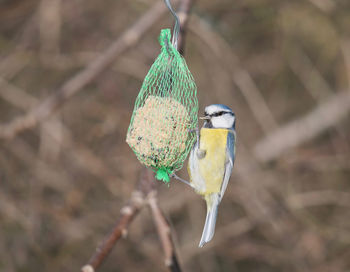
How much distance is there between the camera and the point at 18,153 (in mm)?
3758

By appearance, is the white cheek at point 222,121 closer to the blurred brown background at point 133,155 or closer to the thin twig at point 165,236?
the thin twig at point 165,236

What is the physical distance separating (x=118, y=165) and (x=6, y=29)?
1844 millimetres

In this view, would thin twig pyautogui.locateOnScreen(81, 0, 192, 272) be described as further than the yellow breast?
No

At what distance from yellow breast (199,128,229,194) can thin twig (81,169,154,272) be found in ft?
1.18

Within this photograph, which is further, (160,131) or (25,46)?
(25,46)

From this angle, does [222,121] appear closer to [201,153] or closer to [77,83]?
[201,153]

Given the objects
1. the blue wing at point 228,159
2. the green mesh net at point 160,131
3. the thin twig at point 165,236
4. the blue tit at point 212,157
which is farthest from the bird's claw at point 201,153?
the thin twig at point 165,236

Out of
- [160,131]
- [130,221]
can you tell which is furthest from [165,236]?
[160,131]

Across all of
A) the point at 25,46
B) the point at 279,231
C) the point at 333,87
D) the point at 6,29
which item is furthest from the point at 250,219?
the point at 333,87

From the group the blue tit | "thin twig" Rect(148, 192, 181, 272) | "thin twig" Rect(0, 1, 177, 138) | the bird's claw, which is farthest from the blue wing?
"thin twig" Rect(0, 1, 177, 138)

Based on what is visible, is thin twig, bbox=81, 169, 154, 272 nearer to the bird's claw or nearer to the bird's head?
the bird's claw

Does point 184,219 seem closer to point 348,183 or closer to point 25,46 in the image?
point 348,183

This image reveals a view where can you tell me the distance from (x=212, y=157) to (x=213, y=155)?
1 centimetres

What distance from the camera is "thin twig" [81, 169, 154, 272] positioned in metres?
1.86
